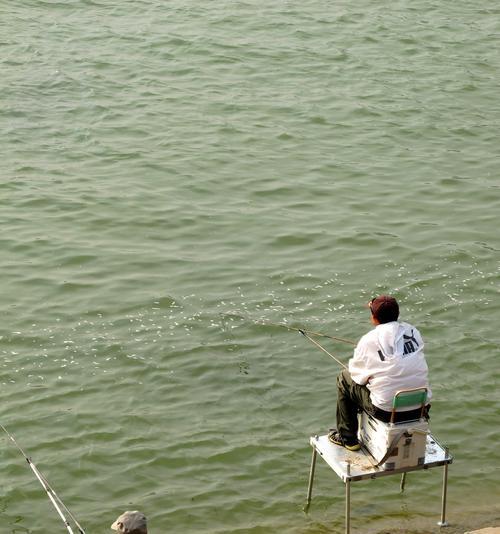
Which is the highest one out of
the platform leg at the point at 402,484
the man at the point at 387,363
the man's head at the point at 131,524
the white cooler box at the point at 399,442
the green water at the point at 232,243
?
the man at the point at 387,363

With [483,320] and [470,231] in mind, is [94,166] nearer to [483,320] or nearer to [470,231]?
[470,231]

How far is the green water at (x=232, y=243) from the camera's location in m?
8.42

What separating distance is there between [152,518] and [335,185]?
6069mm

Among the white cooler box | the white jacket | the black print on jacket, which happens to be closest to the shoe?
the white cooler box

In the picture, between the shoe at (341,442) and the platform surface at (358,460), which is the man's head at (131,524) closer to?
the platform surface at (358,460)

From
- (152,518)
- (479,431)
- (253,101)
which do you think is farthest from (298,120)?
(152,518)

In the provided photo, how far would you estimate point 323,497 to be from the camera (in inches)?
324

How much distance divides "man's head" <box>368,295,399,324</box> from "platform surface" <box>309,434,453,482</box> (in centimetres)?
86

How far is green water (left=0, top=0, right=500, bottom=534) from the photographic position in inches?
332

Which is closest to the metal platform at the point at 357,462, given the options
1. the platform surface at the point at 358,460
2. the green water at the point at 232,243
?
the platform surface at the point at 358,460

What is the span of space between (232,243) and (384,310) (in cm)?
486

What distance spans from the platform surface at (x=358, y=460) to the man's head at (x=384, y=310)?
859 millimetres

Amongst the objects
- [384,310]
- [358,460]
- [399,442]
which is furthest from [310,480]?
[384,310]

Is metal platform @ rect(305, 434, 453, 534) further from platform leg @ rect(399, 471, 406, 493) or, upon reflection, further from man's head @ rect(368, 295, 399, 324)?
man's head @ rect(368, 295, 399, 324)
